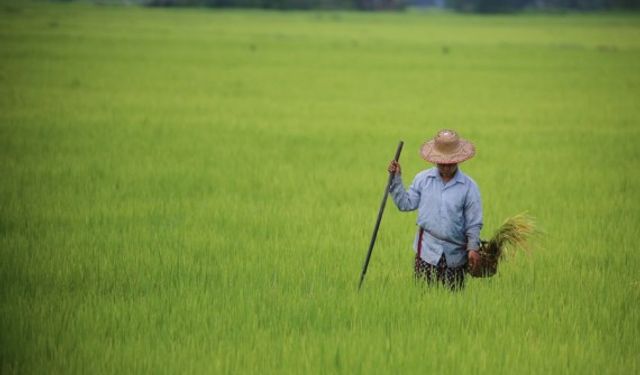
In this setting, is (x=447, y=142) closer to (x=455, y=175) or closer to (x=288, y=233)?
(x=455, y=175)

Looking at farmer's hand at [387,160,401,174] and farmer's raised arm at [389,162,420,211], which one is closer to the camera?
farmer's hand at [387,160,401,174]

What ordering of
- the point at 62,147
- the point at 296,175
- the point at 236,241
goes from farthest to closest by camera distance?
1. the point at 62,147
2. the point at 296,175
3. the point at 236,241

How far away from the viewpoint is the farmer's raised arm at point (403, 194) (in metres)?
4.43

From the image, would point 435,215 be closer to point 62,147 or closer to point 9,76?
point 62,147

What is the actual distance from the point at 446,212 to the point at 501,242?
Result: 13.1 inches

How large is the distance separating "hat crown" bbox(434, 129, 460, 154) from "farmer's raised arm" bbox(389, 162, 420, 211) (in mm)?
246

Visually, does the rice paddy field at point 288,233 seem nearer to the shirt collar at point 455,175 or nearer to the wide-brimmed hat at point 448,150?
the shirt collar at point 455,175

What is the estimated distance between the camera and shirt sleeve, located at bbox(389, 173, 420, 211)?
4.43 meters

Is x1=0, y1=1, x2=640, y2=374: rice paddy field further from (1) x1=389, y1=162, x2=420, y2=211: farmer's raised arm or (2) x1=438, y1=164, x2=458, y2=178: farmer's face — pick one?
(2) x1=438, y1=164, x2=458, y2=178: farmer's face

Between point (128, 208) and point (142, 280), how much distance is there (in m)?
2.19

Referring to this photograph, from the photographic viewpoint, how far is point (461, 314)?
13.6 feet

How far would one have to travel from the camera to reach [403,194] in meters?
4.45

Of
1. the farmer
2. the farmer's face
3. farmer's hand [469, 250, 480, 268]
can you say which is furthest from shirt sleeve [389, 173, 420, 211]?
farmer's hand [469, 250, 480, 268]

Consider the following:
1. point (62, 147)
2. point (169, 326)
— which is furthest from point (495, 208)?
point (62, 147)
